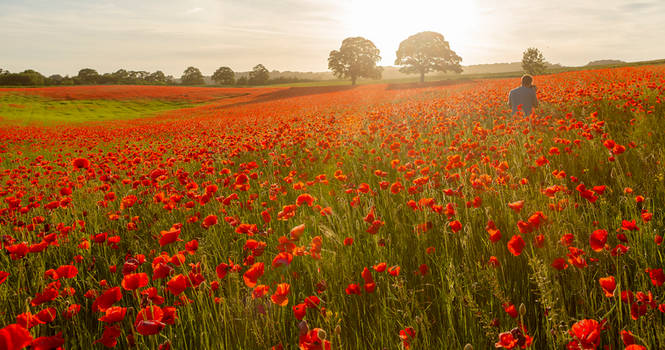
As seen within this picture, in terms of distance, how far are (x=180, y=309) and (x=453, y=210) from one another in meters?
1.76

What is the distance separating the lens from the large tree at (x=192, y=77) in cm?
9862

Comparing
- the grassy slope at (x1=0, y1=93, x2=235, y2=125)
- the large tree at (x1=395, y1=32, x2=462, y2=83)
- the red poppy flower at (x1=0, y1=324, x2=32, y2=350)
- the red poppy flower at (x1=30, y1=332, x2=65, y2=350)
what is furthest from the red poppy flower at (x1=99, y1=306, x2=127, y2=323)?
the large tree at (x1=395, y1=32, x2=462, y2=83)

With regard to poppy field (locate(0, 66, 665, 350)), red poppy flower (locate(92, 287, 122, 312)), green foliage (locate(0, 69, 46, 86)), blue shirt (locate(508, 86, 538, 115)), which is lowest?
poppy field (locate(0, 66, 665, 350))

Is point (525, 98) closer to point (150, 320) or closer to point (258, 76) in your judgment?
point (150, 320)

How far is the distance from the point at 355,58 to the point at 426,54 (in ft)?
55.7

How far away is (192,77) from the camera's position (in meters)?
99.1

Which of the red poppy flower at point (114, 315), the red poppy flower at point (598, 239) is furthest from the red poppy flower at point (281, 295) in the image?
the red poppy flower at point (598, 239)

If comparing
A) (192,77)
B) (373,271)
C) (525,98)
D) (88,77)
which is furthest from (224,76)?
(373,271)

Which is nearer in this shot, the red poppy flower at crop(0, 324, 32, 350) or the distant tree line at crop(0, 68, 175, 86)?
the red poppy flower at crop(0, 324, 32, 350)

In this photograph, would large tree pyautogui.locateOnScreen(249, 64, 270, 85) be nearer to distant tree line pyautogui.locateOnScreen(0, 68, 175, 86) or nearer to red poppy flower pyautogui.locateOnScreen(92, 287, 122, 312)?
distant tree line pyautogui.locateOnScreen(0, 68, 175, 86)

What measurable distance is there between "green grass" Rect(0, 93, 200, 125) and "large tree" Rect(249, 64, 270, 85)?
46109 millimetres

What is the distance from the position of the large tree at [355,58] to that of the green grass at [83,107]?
29152 millimetres

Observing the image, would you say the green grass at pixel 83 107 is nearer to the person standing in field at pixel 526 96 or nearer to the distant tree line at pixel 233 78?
the person standing in field at pixel 526 96

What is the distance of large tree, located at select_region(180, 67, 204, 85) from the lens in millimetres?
98625
